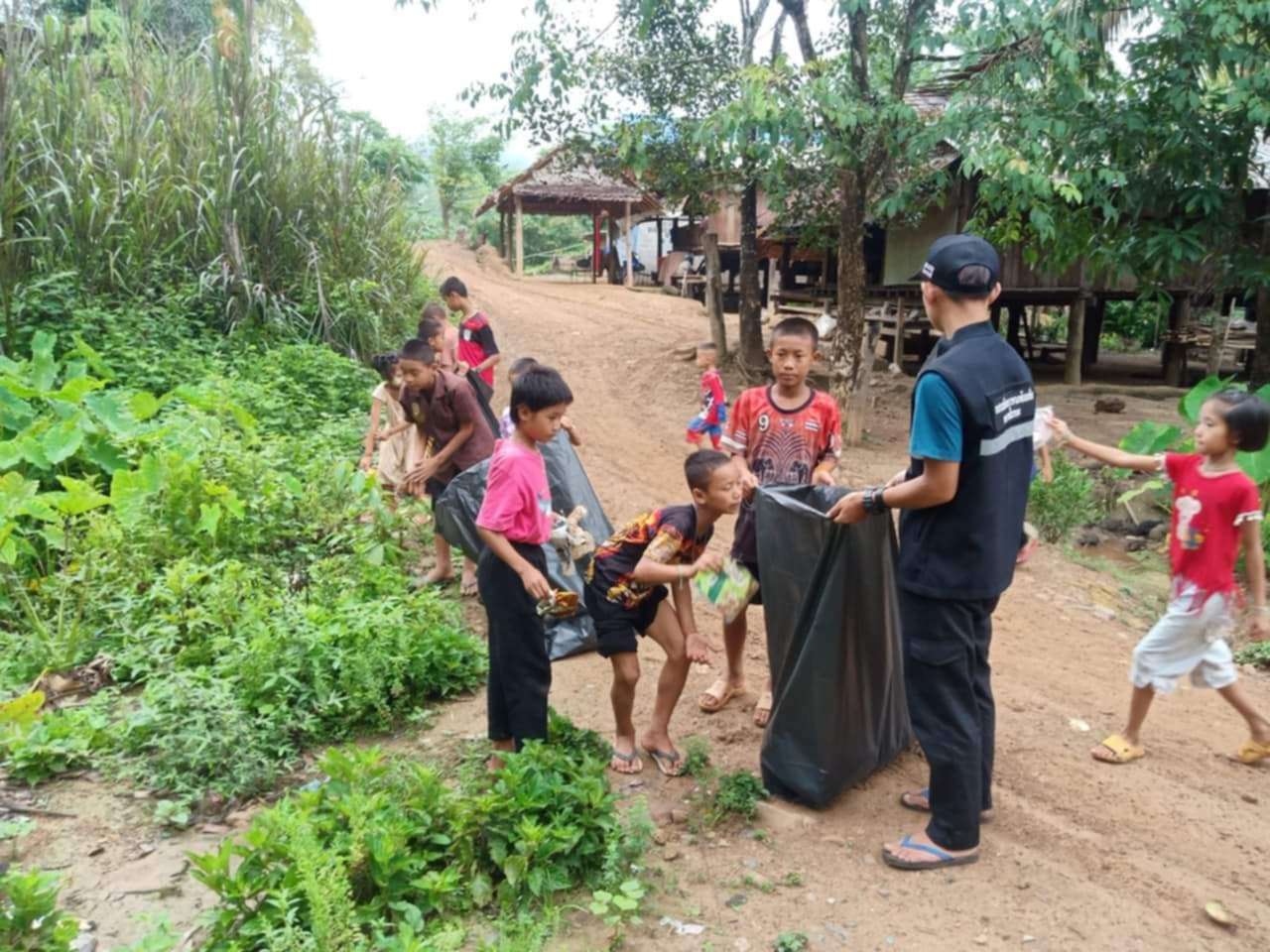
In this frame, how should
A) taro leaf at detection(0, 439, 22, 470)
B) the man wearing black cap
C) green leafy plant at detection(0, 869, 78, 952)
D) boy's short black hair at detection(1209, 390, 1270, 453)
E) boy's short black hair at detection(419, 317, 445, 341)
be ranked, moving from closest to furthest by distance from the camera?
1. green leafy plant at detection(0, 869, 78, 952)
2. the man wearing black cap
3. boy's short black hair at detection(1209, 390, 1270, 453)
4. taro leaf at detection(0, 439, 22, 470)
5. boy's short black hair at detection(419, 317, 445, 341)

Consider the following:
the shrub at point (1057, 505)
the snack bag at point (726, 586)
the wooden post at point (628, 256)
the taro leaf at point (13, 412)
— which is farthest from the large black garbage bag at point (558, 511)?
the wooden post at point (628, 256)

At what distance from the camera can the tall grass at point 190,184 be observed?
7.39 metres

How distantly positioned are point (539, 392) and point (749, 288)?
9.83 meters

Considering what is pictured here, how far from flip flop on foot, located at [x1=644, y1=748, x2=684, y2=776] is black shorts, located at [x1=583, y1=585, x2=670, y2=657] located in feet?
1.41

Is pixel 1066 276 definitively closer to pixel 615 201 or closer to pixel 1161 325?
pixel 1161 325

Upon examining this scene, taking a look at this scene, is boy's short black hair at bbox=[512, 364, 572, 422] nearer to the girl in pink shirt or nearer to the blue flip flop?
the girl in pink shirt

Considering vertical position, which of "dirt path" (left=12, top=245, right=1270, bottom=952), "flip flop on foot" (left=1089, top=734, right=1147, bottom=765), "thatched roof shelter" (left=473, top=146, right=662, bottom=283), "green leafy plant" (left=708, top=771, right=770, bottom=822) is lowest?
"dirt path" (left=12, top=245, right=1270, bottom=952)

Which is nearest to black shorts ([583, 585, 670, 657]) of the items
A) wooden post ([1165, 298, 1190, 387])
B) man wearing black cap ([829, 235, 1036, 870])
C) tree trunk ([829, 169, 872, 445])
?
man wearing black cap ([829, 235, 1036, 870])

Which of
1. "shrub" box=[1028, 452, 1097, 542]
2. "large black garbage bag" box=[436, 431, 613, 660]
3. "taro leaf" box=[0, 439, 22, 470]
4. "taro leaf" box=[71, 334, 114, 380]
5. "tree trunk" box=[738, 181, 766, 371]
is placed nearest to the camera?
"large black garbage bag" box=[436, 431, 613, 660]

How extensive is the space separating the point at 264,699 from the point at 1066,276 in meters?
12.5

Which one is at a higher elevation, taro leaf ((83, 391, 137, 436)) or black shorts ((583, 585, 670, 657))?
taro leaf ((83, 391, 137, 436))

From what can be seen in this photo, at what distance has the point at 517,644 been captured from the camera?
3012 mm

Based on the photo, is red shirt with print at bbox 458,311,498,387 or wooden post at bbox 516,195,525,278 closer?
red shirt with print at bbox 458,311,498,387

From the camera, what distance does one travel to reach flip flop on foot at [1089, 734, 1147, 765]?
11.1ft
